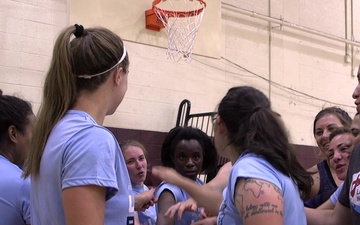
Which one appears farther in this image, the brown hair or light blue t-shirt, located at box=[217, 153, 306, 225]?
light blue t-shirt, located at box=[217, 153, 306, 225]

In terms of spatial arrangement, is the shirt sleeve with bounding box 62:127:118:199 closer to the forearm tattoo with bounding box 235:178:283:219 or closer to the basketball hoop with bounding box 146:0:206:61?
the forearm tattoo with bounding box 235:178:283:219

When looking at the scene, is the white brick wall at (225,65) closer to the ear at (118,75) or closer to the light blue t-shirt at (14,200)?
the light blue t-shirt at (14,200)

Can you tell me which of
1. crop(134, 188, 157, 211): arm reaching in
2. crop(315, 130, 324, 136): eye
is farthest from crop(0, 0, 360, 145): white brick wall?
crop(315, 130, 324, 136): eye

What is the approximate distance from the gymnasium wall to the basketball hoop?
17 cm

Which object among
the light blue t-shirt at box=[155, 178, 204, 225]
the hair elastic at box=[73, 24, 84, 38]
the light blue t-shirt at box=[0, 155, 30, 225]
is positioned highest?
the hair elastic at box=[73, 24, 84, 38]

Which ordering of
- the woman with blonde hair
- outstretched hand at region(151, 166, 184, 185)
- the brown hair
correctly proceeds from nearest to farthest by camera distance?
the woman with blonde hair, the brown hair, outstretched hand at region(151, 166, 184, 185)

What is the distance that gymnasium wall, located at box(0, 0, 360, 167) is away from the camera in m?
5.83

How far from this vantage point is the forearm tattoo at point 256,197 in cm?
189

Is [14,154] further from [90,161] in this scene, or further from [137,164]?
[137,164]

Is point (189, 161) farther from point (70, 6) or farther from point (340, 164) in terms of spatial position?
point (70, 6)

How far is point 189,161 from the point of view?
12.0 ft

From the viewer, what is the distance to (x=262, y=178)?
76.5 inches

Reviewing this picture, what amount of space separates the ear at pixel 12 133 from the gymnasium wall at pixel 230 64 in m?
3.31

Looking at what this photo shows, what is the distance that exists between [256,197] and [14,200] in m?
0.96
